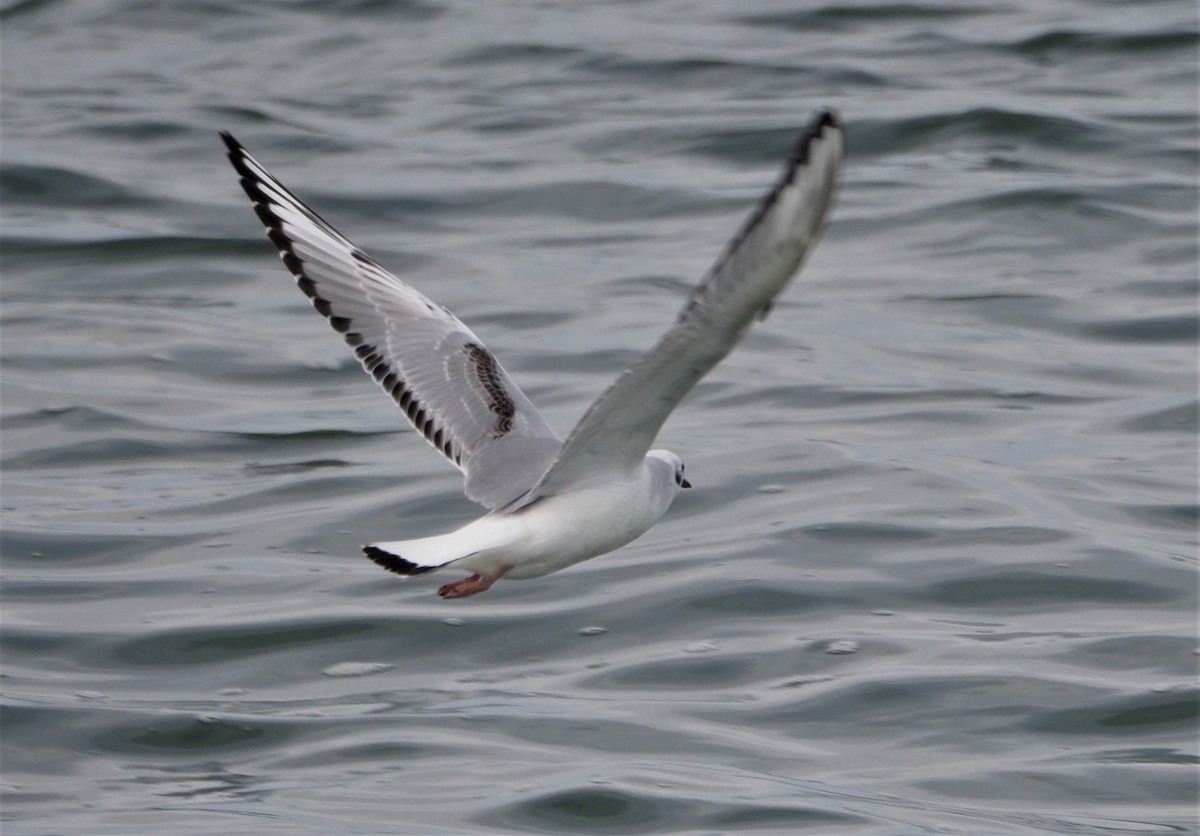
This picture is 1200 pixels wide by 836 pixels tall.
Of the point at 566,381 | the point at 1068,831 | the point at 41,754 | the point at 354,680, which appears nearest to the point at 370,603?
the point at 354,680

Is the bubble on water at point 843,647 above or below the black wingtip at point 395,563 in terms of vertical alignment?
below

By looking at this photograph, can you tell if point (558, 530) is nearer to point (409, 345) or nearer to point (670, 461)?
point (670, 461)

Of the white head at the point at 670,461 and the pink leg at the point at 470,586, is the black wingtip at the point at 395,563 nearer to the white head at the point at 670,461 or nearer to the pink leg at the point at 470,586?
→ the pink leg at the point at 470,586

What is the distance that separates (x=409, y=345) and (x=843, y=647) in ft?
9.10

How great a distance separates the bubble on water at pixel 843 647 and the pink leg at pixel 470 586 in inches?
113

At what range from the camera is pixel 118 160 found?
17.9m

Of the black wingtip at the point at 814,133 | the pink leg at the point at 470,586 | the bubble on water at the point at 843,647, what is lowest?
the bubble on water at the point at 843,647

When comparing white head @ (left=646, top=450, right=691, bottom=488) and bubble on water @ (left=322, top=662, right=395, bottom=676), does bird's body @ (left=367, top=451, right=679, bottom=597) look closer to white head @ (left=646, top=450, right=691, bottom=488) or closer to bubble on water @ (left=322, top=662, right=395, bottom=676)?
white head @ (left=646, top=450, right=691, bottom=488)

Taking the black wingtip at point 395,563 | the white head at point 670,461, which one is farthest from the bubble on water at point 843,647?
the black wingtip at point 395,563

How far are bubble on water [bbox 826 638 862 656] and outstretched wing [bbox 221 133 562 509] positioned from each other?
7.58 feet

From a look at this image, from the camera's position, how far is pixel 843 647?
31.5 feet

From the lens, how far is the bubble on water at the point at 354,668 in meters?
9.65

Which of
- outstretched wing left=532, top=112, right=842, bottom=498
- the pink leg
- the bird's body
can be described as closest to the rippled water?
the pink leg

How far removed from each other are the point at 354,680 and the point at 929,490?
3.58 metres
